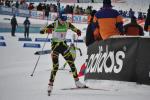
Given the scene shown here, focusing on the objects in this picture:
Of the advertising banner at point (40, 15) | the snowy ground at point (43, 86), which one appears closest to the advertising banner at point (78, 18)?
the advertising banner at point (40, 15)

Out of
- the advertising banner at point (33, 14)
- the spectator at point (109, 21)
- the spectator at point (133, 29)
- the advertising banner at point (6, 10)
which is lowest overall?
the advertising banner at point (33, 14)

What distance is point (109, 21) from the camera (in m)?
9.11

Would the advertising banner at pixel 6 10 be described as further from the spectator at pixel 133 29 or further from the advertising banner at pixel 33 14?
the spectator at pixel 133 29

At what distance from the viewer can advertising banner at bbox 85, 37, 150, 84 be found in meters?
7.89

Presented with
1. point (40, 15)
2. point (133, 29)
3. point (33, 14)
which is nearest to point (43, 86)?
point (133, 29)

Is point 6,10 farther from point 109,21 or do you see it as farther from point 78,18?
point 109,21

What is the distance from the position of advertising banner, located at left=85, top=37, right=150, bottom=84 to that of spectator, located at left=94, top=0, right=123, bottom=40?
0.94ft

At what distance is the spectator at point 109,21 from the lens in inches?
356

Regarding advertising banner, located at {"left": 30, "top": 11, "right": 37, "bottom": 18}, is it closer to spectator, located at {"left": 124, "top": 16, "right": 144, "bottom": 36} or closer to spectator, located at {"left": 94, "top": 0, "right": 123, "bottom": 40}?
spectator, located at {"left": 124, "top": 16, "right": 144, "bottom": 36}

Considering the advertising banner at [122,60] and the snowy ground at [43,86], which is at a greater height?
the advertising banner at [122,60]

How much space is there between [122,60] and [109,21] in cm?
117

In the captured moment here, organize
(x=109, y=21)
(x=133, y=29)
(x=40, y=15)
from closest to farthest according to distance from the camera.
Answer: (x=109, y=21) < (x=133, y=29) < (x=40, y=15)

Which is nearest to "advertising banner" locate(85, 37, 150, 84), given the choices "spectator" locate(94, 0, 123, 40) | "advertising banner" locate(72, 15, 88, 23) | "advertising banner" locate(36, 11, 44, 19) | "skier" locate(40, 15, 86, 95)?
"spectator" locate(94, 0, 123, 40)

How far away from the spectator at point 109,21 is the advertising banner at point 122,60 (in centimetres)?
29
